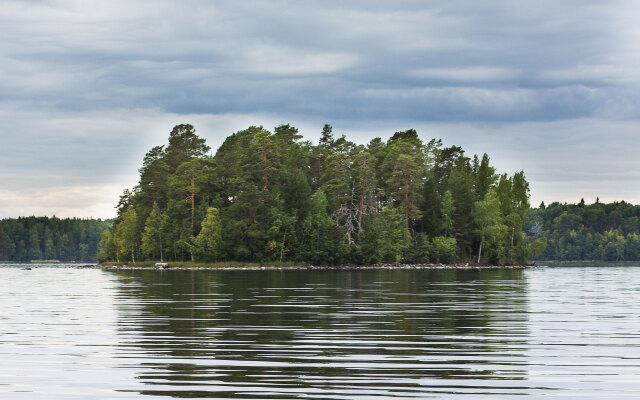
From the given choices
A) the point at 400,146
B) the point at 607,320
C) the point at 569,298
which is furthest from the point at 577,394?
Answer: the point at 400,146

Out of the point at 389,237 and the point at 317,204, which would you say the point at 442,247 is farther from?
the point at 317,204

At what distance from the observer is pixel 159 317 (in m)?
30.7

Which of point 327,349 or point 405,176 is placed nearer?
point 327,349

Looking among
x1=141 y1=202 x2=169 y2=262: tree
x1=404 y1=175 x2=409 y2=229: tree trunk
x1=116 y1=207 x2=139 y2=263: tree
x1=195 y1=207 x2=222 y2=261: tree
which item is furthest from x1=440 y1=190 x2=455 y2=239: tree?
x1=116 y1=207 x2=139 y2=263: tree

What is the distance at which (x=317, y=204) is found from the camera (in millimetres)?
138750

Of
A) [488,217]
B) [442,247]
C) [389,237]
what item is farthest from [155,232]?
[488,217]

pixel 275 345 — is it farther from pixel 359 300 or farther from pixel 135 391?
pixel 359 300

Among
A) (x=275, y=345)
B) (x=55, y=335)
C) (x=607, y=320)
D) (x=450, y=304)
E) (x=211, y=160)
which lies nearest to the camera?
(x=275, y=345)

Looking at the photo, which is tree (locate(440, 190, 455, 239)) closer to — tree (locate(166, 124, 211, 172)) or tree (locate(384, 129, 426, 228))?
tree (locate(384, 129, 426, 228))

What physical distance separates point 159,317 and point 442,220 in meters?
125

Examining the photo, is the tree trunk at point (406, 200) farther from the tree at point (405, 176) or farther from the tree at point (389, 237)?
the tree at point (389, 237)

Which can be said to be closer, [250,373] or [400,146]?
[250,373]

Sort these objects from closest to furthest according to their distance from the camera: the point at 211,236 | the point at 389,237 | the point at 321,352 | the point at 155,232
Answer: the point at 321,352
the point at 211,236
the point at 389,237
the point at 155,232

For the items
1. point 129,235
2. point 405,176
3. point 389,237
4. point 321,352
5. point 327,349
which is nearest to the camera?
point 321,352
